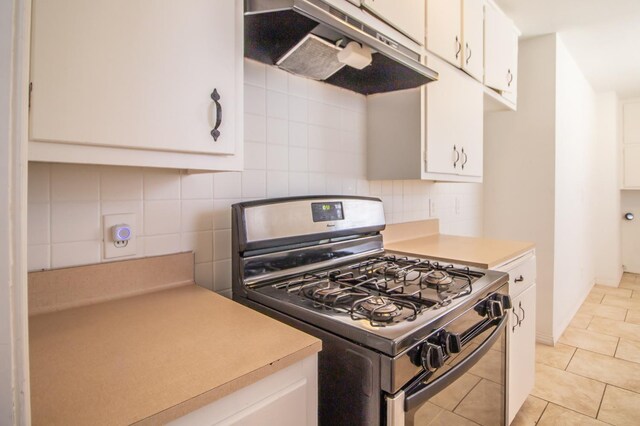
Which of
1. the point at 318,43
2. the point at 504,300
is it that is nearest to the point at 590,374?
the point at 504,300

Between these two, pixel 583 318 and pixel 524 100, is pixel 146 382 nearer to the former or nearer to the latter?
pixel 524 100

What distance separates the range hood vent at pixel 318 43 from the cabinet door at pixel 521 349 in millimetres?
1176

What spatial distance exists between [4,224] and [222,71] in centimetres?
68

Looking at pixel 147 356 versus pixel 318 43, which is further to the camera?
pixel 318 43

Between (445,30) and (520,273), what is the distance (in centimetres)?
127

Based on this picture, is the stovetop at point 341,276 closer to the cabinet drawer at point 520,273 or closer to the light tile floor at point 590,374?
the cabinet drawer at point 520,273

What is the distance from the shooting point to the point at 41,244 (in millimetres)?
920

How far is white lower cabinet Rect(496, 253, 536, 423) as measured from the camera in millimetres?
1647

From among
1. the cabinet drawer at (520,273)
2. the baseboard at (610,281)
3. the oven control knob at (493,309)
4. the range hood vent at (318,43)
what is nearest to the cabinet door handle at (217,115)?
the range hood vent at (318,43)

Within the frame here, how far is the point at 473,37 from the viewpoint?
6.64 feet

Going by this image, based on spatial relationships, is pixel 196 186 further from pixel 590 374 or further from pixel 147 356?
pixel 590 374

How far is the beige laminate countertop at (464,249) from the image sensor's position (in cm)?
155

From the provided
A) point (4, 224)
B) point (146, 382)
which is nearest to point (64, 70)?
point (4, 224)

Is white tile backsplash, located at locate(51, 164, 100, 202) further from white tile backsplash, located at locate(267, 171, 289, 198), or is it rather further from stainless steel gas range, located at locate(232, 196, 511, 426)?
white tile backsplash, located at locate(267, 171, 289, 198)
